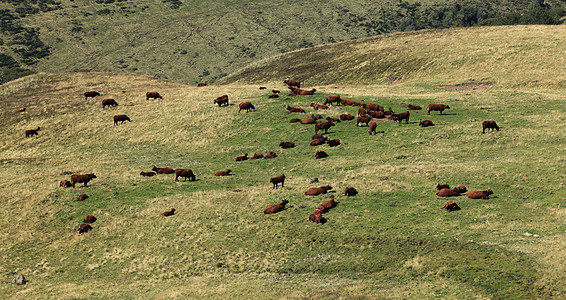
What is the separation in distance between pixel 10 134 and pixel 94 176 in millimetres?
27955

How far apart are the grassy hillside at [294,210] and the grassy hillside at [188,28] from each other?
8870 centimetres

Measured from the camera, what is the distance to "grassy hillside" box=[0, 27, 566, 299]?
21.4 metres

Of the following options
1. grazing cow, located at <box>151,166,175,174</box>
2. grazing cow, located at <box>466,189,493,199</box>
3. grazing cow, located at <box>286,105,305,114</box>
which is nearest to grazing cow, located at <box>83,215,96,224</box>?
grazing cow, located at <box>151,166,175,174</box>

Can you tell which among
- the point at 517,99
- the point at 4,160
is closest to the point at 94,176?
the point at 4,160

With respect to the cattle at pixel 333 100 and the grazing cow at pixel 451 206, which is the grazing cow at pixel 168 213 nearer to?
the grazing cow at pixel 451 206

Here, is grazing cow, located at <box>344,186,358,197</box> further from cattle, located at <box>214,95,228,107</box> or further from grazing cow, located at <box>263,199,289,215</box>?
cattle, located at <box>214,95,228,107</box>

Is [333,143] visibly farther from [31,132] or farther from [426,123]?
[31,132]

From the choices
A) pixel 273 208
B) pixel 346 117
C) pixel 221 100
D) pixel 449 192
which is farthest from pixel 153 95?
pixel 449 192

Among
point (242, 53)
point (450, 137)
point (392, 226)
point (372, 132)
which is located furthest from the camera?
point (242, 53)

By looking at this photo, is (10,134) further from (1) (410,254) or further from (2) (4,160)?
(1) (410,254)

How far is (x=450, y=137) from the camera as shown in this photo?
138 ft

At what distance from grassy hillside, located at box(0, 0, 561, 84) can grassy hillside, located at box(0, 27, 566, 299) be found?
291 feet

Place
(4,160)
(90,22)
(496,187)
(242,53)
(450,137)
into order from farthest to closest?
(90,22), (242,53), (4,160), (450,137), (496,187)

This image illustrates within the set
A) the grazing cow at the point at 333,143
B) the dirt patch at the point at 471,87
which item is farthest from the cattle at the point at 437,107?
the dirt patch at the point at 471,87
